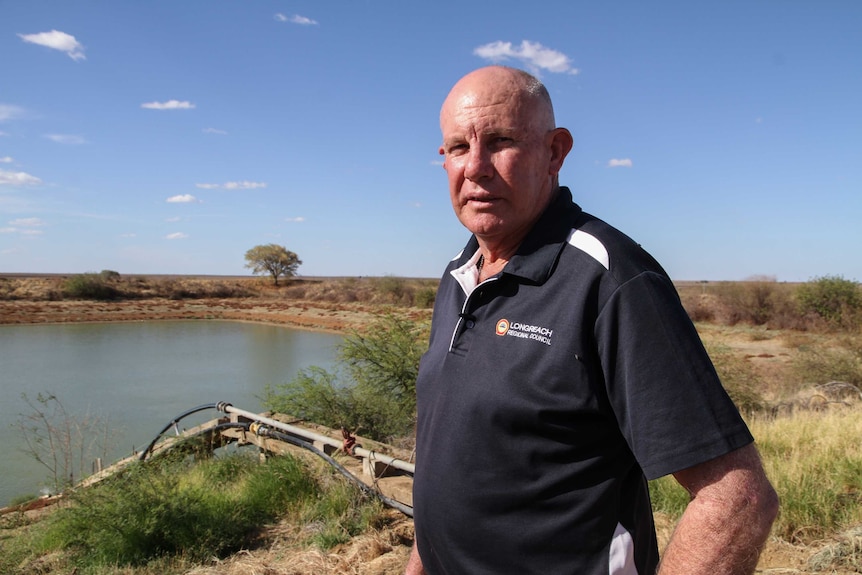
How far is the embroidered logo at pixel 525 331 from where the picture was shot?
1.23 m

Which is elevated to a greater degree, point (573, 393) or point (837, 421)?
point (573, 393)

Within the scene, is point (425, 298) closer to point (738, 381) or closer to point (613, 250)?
point (738, 381)

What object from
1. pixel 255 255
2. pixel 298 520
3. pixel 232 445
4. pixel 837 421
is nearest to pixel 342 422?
pixel 232 445

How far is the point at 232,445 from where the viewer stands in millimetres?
9070

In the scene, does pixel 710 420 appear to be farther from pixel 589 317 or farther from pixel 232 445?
pixel 232 445

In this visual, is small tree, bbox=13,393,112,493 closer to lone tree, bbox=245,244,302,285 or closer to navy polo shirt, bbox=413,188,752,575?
navy polo shirt, bbox=413,188,752,575

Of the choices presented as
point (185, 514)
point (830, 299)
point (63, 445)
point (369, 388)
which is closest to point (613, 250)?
point (185, 514)

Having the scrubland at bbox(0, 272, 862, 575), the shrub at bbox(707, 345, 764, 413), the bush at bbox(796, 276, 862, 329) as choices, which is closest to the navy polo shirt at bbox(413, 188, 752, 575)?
the scrubland at bbox(0, 272, 862, 575)

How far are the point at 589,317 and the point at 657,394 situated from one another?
0.64ft

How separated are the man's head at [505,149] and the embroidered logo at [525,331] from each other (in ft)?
0.90

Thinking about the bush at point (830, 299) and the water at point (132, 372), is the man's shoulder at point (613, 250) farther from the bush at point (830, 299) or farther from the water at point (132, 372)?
the bush at point (830, 299)

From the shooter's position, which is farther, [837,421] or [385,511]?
[837,421]

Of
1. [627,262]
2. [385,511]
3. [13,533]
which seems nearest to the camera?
[627,262]

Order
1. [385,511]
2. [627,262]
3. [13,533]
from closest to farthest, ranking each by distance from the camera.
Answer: [627,262]
[385,511]
[13,533]
